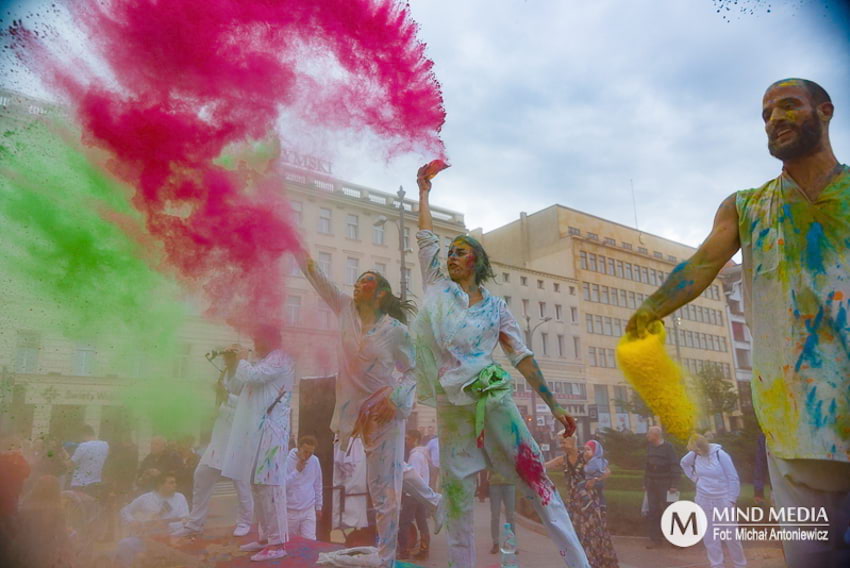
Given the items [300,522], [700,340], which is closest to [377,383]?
[300,522]

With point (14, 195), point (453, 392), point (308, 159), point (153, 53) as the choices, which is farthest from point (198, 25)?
point (453, 392)

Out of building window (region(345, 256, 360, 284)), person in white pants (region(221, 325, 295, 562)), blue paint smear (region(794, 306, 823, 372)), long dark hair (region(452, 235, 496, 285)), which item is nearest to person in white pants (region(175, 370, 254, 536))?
person in white pants (region(221, 325, 295, 562))

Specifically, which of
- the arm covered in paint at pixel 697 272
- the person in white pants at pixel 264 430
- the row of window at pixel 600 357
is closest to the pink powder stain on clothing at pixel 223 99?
the person in white pants at pixel 264 430

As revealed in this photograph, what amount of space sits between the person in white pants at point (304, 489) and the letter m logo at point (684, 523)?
17.7 ft

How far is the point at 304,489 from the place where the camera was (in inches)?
264

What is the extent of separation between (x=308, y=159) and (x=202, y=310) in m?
2.23

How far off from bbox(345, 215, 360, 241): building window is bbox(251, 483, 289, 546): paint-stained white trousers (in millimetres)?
10782

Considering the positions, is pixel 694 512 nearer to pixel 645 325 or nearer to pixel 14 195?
pixel 645 325

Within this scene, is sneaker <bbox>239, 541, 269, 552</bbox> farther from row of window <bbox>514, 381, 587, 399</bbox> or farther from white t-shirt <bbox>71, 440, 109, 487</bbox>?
row of window <bbox>514, 381, 587, 399</bbox>

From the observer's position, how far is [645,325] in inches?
82.1

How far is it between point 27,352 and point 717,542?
8.34 metres

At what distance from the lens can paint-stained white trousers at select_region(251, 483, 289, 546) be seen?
489cm

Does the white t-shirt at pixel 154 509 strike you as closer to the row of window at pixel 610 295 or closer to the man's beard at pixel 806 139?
the man's beard at pixel 806 139

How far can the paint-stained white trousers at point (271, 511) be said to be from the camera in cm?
489
